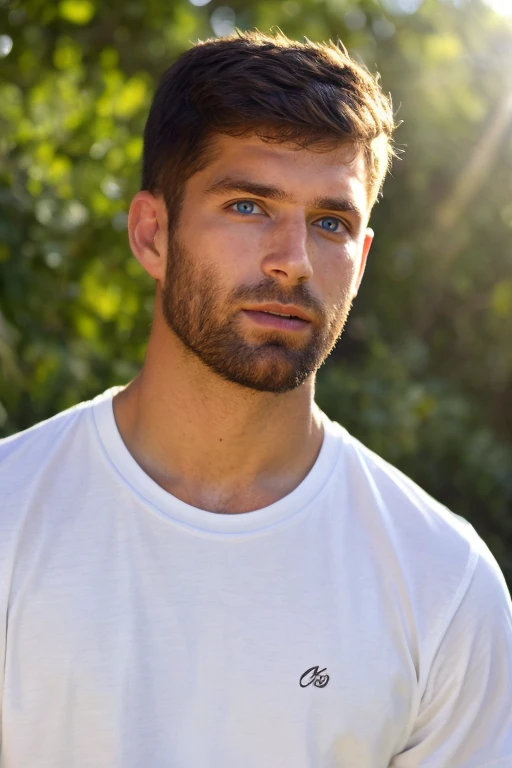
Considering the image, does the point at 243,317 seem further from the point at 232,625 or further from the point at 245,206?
the point at 232,625

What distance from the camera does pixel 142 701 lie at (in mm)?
2047

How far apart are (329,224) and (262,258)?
0.20 meters

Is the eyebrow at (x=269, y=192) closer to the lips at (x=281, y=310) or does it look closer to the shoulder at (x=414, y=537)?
the lips at (x=281, y=310)

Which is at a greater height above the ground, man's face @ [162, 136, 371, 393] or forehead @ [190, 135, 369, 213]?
forehead @ [190, 135, 369, 213]

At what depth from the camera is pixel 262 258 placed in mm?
2189

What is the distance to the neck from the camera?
90.8 inches

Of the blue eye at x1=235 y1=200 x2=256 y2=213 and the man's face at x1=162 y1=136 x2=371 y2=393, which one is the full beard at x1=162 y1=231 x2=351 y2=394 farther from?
the blue eye at x1=235 y1=200 x2=256 y2=213

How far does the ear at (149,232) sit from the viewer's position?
2.40 m

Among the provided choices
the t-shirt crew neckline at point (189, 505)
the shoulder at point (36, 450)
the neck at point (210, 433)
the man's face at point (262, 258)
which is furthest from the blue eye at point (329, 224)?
the shoulder at point (36, 450)

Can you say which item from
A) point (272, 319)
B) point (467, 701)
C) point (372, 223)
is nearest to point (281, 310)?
point (272, 319)

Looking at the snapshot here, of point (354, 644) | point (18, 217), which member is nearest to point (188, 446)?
point (354, 644)

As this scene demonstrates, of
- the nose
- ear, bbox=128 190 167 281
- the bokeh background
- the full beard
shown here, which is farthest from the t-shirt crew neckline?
the bokeh background

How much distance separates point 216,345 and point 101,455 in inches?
12.9

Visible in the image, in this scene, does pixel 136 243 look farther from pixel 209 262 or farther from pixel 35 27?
pixel 35 27
